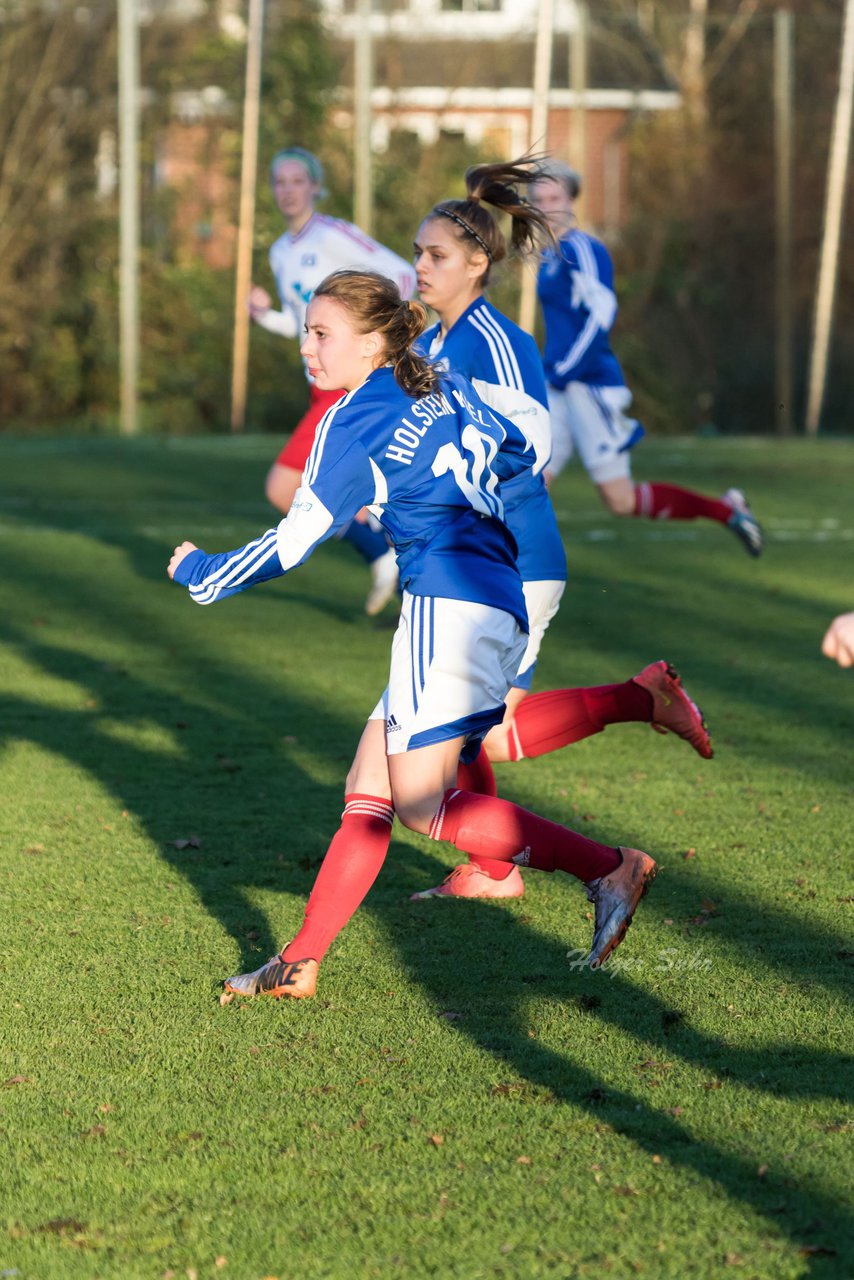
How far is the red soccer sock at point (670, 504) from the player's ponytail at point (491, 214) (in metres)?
4.35

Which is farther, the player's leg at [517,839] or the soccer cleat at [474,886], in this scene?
the soccer cleat at [474,886]

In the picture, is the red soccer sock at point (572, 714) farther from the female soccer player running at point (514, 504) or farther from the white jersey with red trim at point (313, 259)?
the white jersey with red trim at point (313, 259)

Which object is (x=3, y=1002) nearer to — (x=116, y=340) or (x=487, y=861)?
(x=487, y=861)

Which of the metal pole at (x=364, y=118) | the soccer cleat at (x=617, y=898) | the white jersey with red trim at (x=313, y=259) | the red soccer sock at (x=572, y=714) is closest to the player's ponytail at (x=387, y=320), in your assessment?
the soccer cleat at (x=617, y=898)

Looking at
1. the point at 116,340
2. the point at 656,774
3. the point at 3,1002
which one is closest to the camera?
the point at 3,1002

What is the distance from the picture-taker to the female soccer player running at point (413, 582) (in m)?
3.98

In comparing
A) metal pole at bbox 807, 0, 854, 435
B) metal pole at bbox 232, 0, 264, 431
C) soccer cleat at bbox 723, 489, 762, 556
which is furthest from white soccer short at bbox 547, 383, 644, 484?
metal pole at bbox 807, 0, 854, 435

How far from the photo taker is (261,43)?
2566 cm

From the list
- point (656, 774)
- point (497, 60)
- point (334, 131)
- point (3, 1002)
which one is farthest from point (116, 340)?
point (3, 1002)

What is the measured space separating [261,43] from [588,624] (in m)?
18.4

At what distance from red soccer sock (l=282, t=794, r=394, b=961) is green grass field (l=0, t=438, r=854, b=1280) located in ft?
0.56

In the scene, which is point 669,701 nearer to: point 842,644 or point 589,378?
point 842,644

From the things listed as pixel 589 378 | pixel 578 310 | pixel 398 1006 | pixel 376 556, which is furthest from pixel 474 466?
pixel 376 556

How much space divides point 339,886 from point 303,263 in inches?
236
